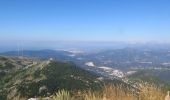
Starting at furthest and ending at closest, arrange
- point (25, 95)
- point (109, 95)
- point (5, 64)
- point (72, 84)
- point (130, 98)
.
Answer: point (5, 64), point (72, 84), point (25, 95), point (109, 95), point (130, 98)

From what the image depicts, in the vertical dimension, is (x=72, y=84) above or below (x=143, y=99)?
below

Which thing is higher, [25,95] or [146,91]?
[146,91]

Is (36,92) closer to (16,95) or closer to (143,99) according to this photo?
(16,95)

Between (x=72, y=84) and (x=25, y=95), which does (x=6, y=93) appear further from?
(x=72, y=84)

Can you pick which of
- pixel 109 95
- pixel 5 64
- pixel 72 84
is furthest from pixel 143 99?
A: pixel 5 64

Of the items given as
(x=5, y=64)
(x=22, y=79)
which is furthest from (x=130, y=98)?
(x=5, y=64)

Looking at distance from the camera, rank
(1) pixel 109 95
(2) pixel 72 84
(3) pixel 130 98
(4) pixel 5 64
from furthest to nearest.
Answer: (4) pixel 5 64, (2) pixel 72 84, (1) pixel 109 95, (3) pixel 130 98

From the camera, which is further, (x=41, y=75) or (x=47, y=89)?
(x=41, y=75)

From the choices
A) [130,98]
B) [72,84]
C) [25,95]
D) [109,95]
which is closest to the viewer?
[130,98]

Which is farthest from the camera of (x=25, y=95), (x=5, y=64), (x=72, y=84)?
(x=5, y=64)
